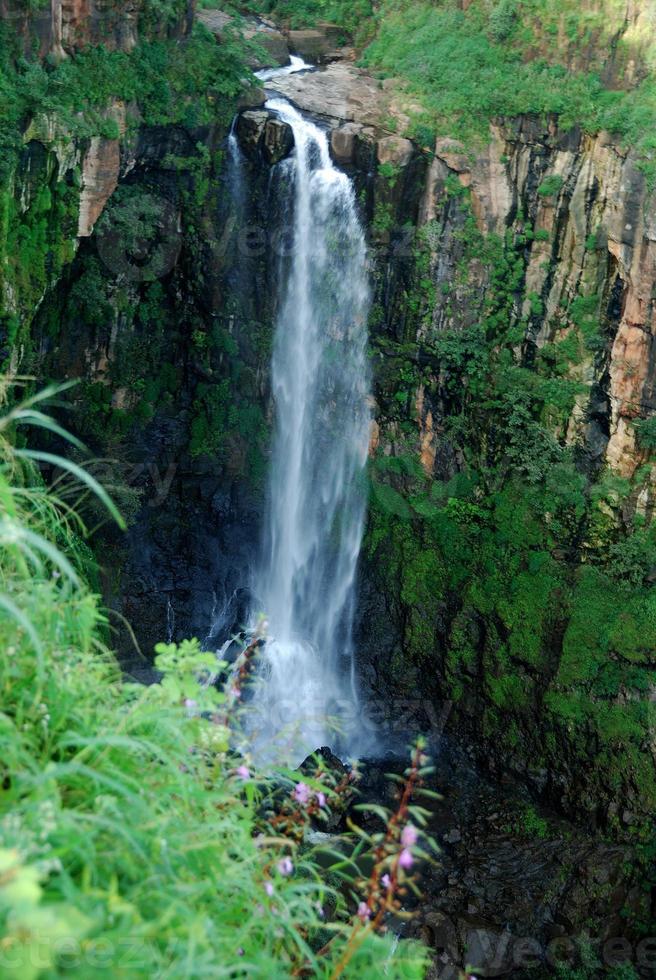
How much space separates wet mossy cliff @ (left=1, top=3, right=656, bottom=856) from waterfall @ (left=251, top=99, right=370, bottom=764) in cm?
33

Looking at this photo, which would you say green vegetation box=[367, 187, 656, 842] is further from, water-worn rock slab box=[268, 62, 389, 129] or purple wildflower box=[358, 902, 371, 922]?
purple wildflower box=[358, 902, 371, 922]

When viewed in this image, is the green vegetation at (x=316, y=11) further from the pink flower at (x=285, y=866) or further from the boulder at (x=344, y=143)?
the pink flower at (x=285, y=866)

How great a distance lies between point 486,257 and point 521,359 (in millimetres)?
1717

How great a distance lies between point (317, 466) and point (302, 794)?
1186 centimetres

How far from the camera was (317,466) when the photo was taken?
47.9 ft

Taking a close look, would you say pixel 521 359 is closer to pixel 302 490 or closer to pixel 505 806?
pixel 302 490

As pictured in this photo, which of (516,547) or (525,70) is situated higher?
(525,70)

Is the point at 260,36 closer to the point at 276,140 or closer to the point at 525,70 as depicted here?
the point at 276,140

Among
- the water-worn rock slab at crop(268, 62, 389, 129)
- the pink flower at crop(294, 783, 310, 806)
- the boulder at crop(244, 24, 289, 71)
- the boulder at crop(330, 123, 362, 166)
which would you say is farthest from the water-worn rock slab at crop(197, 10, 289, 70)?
the pink flower at crop(294, 783, 310, 806)

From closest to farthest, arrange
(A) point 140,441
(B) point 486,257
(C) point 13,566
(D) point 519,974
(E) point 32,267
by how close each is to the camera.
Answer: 1. (C) point 13,566
2. (D) point 519,974
3. (E) point 32,267
4. (B) point 486,257
5. (A) point 140,441

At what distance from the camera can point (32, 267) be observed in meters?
10.6

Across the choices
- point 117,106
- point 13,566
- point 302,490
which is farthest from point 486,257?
point 13,566

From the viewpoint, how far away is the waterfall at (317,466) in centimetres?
1366

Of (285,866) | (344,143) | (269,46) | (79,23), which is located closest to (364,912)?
(285,866)
